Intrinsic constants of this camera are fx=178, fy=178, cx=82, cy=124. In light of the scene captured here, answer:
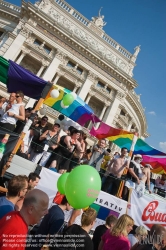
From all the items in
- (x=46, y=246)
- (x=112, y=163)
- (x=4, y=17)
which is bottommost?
(x=46, y=246)

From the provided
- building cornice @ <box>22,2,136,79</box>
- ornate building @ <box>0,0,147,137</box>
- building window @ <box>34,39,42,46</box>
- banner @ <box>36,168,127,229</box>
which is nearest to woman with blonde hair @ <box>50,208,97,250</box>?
banner @ <box>36,168,127,229</box>

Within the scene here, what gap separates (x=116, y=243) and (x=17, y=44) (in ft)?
62.5

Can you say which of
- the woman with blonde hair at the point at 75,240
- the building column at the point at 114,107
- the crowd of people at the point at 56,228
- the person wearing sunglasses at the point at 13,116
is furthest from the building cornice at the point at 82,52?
the woman with blonde hair at the point at 75,240

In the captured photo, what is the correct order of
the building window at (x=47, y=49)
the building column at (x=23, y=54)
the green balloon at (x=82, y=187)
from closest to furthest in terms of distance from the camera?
the green balloon at (x=82, y=187) < the building column at (x=23, y=54) < the building window at (x=47, y=49)

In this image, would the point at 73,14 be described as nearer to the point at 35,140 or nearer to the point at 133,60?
the point at 133,60

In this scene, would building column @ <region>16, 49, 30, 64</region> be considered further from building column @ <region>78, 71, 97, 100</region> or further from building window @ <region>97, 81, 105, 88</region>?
A: building window @ <region>97, 81, 105, 88</region>

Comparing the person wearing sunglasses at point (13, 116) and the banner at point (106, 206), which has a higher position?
the person wearing sunglasses at point (13, 116)

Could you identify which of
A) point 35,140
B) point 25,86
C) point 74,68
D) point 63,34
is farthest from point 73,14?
point 35,140

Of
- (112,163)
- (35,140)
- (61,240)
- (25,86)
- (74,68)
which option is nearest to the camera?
(61,240)

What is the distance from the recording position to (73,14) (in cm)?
2139

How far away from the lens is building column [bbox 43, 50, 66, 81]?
1830 centimetres

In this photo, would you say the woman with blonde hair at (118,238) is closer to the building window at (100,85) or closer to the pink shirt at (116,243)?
the pink shirt at (116,243)

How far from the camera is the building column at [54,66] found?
18297 millimetres

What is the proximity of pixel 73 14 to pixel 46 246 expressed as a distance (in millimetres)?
24125
